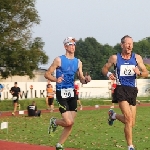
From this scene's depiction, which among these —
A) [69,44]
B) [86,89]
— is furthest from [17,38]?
[69,44]

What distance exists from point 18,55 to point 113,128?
26651mm

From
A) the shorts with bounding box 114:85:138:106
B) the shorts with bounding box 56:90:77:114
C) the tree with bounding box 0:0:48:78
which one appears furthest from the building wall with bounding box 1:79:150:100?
the shorts with bounding box 114:85:138:106

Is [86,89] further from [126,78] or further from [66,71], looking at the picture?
[126,78]

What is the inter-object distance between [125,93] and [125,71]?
46 cm

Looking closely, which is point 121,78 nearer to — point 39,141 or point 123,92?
point 123,92

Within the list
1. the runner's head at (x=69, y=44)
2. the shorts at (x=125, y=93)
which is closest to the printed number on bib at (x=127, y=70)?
Answer: the shorts at (x=125, y=93)

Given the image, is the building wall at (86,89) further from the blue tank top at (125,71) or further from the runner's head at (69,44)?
the blue tank top at (125,71)

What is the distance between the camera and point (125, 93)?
35.2ft

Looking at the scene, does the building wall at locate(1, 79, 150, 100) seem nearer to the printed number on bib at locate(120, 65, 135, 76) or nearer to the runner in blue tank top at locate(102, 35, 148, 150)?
the runner in blue tank top at locate(102, 35, 148, 150)

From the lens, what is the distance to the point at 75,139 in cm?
1420

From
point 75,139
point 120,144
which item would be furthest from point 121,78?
point 75,139

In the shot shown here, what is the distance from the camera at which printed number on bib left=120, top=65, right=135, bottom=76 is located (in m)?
10.6

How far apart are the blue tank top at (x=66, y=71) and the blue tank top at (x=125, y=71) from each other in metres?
0.92

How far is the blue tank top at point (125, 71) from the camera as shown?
10.6m
